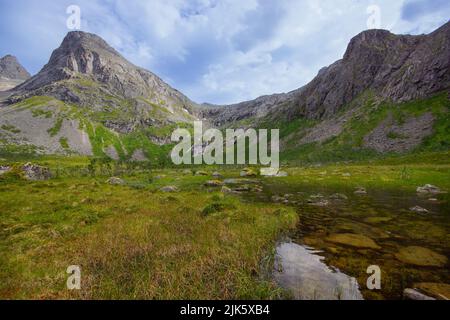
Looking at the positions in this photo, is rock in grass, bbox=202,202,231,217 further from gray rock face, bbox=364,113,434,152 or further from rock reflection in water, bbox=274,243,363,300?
gray rock face, bbox=364,113,434,152

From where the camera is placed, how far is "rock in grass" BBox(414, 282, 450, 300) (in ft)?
28.8

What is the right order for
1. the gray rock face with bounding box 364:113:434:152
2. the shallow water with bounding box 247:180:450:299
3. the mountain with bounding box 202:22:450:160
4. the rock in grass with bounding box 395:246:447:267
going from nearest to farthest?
the shallow water with bounding box 247:180:450:299 < the rock in grass with bounding box 395:246:447:267 < the gray rock face with bounding box 364:113:434:152 < the mountain with bounding box 202:22:450:160

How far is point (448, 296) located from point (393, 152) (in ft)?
364

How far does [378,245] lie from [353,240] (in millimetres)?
1355

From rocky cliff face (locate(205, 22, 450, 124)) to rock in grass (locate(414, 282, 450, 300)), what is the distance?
154305 mm

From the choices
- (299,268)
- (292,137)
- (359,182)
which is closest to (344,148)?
(292,137)

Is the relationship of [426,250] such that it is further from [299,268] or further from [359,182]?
[359,182]

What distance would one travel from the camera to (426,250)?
532 inches

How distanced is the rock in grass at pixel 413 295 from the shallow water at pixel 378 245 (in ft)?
0.69

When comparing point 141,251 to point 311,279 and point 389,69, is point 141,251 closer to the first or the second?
point 311,279

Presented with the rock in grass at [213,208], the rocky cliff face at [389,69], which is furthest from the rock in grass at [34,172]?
the rocky cliff face at [389,69]

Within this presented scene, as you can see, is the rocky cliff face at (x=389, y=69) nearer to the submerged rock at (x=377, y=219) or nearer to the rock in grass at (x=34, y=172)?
the submerged rock at (x=377, y=219)

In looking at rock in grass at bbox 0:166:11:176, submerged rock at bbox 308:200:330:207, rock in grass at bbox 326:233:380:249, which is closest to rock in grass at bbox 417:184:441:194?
submerged rock at bbox 308:200:330:207

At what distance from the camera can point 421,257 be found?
41.4ft
